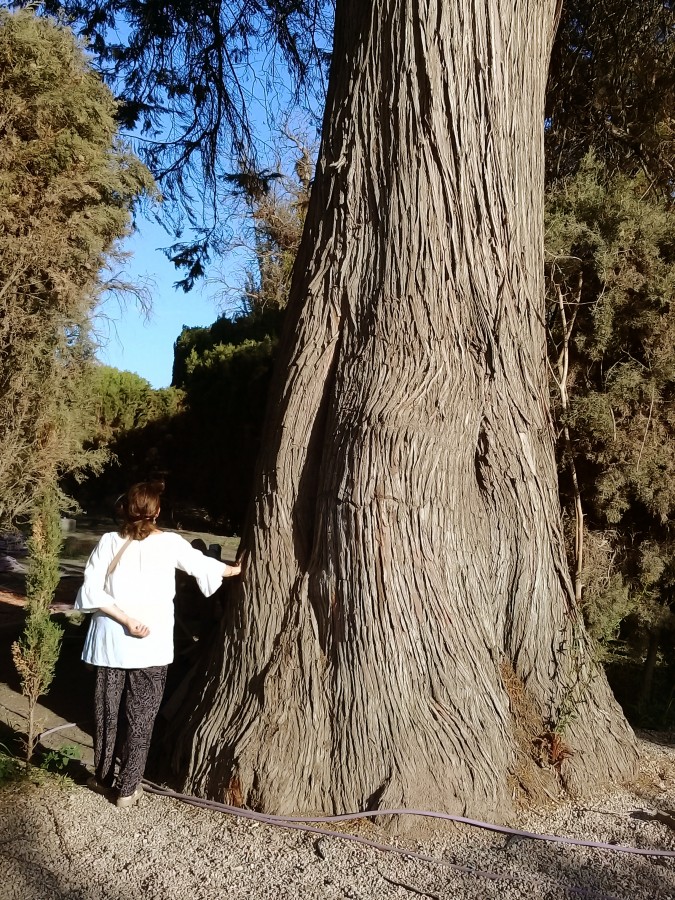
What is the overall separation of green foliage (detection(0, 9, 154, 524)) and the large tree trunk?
1.58 m

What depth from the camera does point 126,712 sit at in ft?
13.1

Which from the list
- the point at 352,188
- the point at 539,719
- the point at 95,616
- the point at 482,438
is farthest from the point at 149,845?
the point at 352,188

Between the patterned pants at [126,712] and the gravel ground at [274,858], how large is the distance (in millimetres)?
203

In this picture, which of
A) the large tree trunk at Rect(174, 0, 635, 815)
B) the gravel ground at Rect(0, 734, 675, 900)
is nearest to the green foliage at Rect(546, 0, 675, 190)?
the large tree trunk at Rect(174, 0, 635, 815)

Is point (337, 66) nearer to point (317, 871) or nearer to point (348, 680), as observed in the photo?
point (348, 680)

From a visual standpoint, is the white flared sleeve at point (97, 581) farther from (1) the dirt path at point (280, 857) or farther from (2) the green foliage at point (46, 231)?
(2) the green foliage at point (46, 231)

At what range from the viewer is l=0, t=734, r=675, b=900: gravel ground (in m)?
3.18

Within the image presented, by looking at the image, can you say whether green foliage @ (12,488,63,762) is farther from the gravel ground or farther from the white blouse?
the gravel ground

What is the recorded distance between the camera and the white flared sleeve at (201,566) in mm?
4121

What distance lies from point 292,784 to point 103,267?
3464mm

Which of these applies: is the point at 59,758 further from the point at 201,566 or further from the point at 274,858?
the point at 274,858

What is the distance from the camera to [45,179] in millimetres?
4977

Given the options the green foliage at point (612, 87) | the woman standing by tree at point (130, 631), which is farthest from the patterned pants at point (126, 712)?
the green foliage at point (612, 87)

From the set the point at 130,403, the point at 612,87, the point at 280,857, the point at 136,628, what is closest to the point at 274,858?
the point at 280,857
